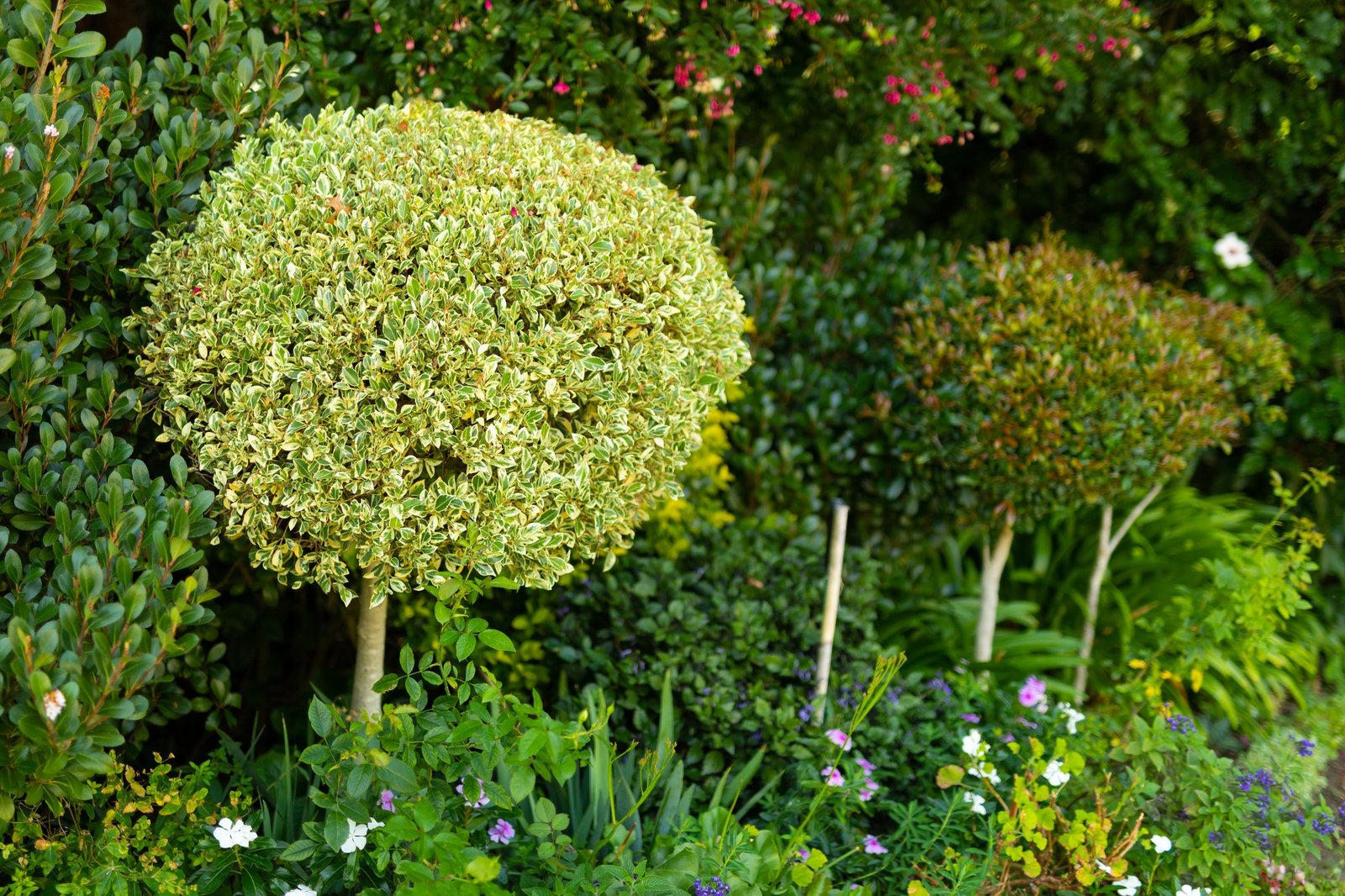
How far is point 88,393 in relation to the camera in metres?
2.27

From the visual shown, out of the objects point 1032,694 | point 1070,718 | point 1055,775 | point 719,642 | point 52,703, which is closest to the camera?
point 52,703

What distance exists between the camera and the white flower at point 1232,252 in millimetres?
4801

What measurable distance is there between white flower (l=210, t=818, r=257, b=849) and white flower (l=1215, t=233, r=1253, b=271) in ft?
15.4

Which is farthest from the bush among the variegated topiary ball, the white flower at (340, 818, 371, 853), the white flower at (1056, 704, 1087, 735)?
the white flower at (340, 818, 371, 853)

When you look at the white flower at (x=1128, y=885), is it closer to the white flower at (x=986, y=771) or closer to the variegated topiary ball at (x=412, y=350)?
the white flower at (x=986, y=771)

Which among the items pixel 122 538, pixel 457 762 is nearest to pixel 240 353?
pixel 122 538

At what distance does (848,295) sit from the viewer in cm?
404

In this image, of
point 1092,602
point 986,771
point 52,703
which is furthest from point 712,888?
point 1092,602

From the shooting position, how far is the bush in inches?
114

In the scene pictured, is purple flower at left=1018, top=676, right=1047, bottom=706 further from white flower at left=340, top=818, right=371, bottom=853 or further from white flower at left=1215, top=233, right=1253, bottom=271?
white flower at left=1215, top=233, right=1253, bottom=271

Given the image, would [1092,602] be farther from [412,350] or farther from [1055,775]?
[412,350]

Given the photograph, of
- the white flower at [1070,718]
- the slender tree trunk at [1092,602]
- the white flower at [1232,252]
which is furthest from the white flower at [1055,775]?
the white flower at [1232,252]

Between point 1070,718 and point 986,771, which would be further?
point 1070,718

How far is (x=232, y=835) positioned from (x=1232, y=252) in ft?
15.7
